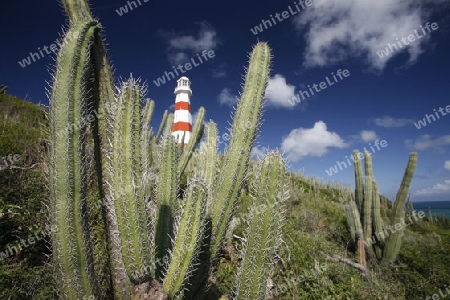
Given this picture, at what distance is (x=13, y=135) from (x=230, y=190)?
5.02 meters

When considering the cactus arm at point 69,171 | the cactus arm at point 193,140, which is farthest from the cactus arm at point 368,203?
the cactus arm at point 69,171

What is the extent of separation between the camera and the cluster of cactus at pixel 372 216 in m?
5.97

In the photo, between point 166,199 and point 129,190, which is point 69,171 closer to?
point 129,190

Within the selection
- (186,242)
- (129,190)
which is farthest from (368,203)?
(129,190)

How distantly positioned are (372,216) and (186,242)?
6.33m

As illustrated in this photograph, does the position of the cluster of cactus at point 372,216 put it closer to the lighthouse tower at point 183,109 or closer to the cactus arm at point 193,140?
the cactus arm at point 193,140

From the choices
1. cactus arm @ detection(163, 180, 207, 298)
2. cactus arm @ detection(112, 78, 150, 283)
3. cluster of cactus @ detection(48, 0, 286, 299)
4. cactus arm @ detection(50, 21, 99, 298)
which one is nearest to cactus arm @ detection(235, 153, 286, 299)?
cluster of cactus @ detection(48, 0, 286, 299)

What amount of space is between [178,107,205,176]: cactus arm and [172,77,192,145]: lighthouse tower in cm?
617

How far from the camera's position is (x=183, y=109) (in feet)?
49.2

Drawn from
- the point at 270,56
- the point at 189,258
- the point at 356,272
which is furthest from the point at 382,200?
the point at 189,258

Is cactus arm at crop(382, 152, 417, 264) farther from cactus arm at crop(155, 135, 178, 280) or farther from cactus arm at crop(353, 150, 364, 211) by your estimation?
cactus arm at crop(155, 135, 178, 280)

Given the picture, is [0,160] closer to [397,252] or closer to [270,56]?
[270,56]

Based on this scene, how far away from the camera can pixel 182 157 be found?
18.2 feet

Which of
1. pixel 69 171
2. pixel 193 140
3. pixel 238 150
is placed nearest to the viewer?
pixel 69 171
